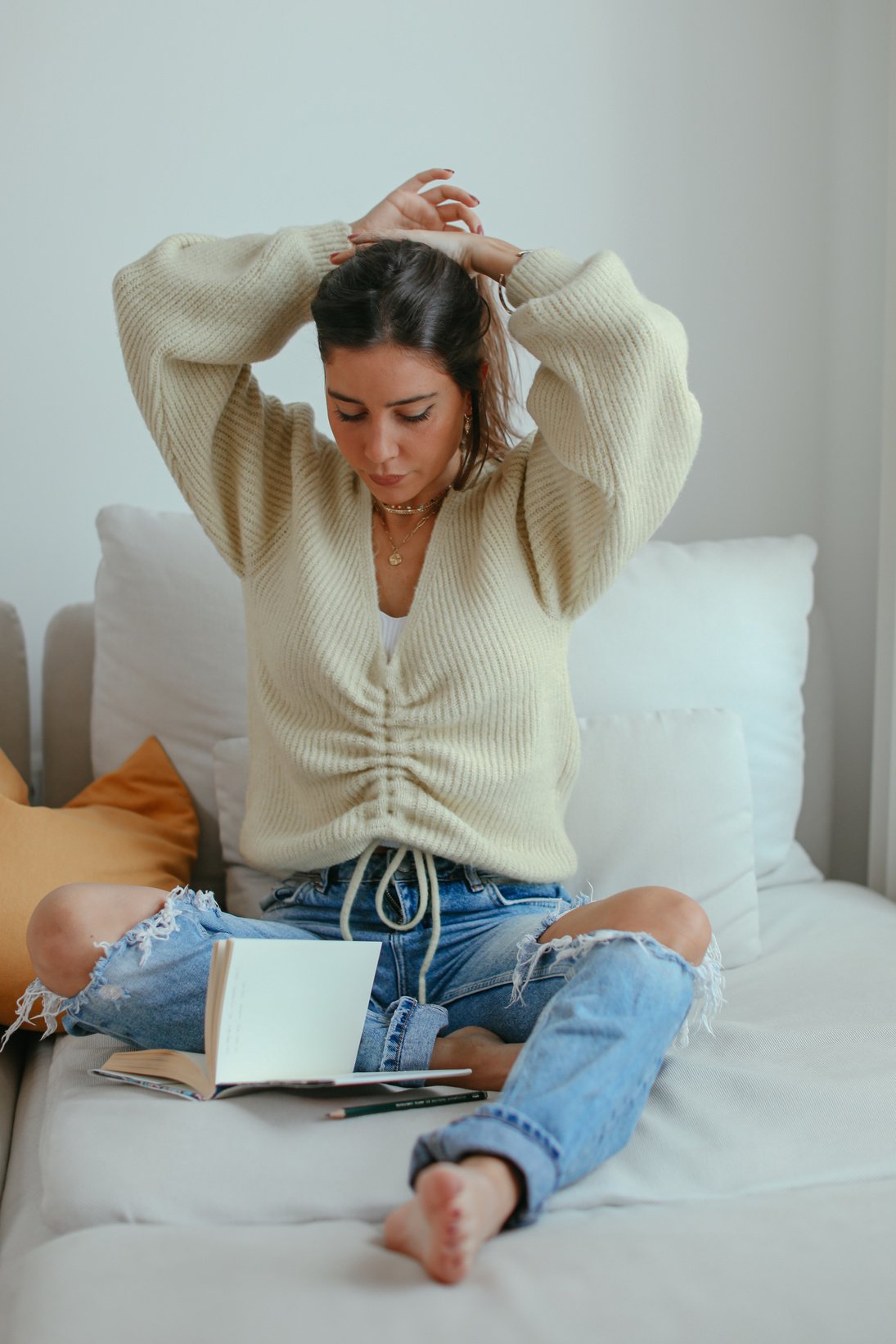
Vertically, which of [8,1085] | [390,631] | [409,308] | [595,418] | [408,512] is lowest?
[8,1085]

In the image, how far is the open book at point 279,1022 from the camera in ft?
3.32

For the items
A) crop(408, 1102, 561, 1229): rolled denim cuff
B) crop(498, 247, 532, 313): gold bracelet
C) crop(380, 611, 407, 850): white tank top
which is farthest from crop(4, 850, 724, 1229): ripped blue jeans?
crop(498, 247, 532, 313): gold bracelet

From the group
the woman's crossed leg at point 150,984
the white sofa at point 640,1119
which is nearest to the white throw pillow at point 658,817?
Result: the white sofa at point 640,1119

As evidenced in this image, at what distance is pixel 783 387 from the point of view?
2070 millimetres

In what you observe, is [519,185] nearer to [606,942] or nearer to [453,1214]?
[606,942]

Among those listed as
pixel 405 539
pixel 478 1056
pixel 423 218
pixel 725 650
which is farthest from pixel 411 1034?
pixel 423 218

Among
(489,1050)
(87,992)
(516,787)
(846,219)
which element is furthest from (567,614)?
(846,219)

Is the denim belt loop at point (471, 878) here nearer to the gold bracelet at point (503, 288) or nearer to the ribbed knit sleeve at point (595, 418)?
the ribbed knit sleeve at point (595, 418)

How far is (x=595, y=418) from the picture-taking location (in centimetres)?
125

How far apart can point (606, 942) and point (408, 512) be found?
0.57 metres

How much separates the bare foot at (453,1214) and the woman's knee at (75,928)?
414 mm

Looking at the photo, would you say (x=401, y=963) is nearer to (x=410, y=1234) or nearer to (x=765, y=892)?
(x=410, y=1234)

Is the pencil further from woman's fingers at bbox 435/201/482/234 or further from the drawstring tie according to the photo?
woman's fingers at bbox 435/201/482/234

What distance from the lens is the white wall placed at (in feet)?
5.95
